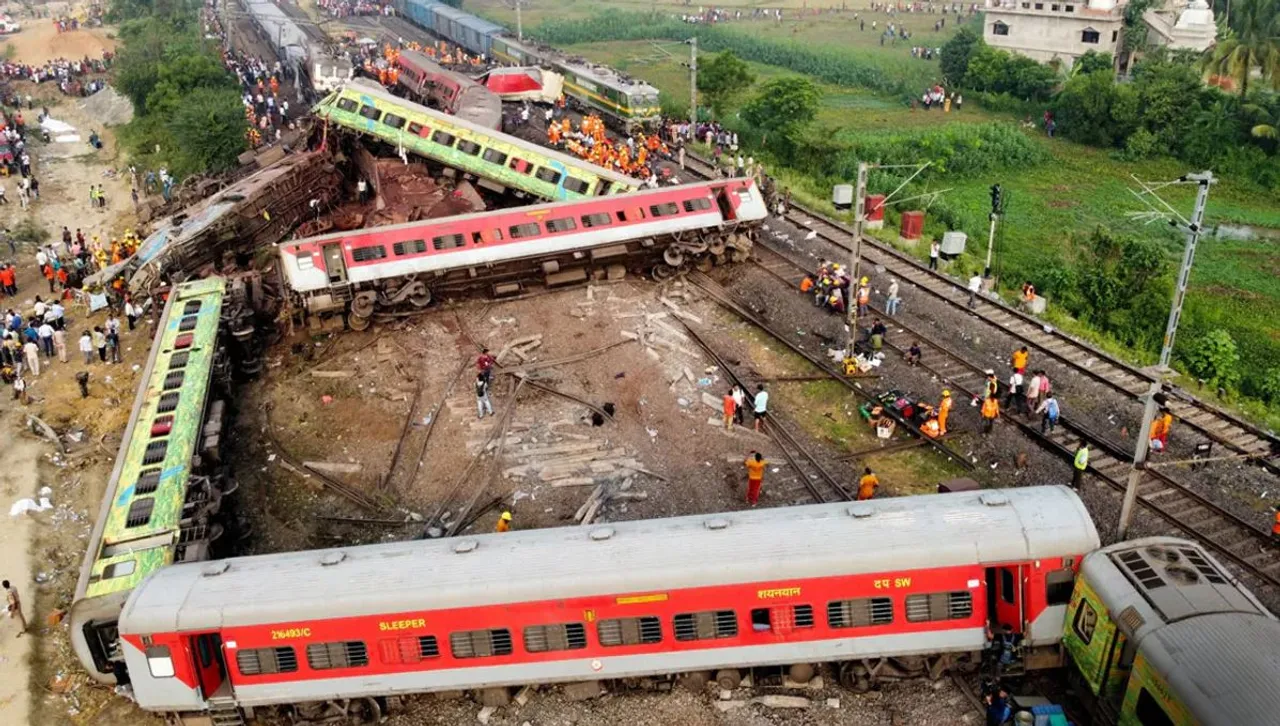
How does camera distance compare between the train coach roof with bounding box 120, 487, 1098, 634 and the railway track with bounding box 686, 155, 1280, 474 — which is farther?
the railway track with bounding box 686, 155, 1280, 474

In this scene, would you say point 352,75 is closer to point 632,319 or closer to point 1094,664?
point 632,319

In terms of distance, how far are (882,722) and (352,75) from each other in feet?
176

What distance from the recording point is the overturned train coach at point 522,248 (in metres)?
31.6

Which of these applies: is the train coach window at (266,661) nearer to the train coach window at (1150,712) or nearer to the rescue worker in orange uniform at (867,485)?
the rescue worker in orange uniform at (867,485)

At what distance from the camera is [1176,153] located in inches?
2231

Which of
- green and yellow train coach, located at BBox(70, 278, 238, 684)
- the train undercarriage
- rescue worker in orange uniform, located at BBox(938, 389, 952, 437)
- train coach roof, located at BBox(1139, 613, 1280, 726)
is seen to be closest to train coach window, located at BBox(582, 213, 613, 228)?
the train undercarriage

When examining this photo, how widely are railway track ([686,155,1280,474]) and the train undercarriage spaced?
500cm

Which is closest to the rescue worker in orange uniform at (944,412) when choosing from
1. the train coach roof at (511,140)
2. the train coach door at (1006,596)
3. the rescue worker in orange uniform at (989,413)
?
the rescue worker in orange uniform at (989,413)

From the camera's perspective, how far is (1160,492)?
21797 millimetres

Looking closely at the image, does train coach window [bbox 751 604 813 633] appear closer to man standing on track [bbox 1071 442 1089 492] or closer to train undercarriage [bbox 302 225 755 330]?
man standing on track [bbox 1071 442 1089 492]

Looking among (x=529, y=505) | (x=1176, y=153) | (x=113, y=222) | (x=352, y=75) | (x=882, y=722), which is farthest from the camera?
(x=352, y=75)

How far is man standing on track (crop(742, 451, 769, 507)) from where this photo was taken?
2175cm

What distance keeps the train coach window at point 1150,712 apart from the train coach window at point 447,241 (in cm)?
2376

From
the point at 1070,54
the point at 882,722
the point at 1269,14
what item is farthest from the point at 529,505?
the point at 1070,54
